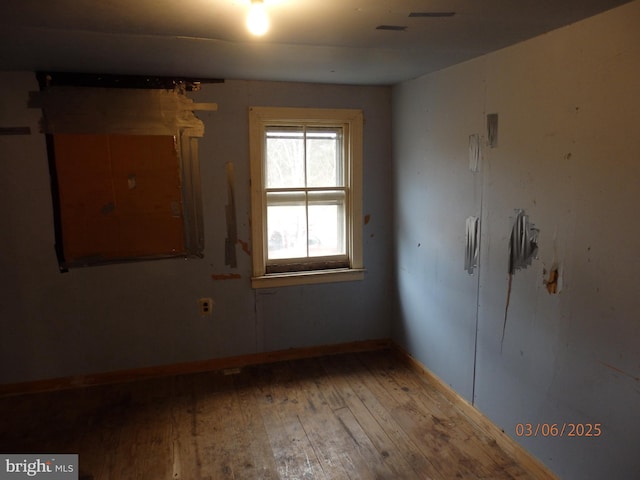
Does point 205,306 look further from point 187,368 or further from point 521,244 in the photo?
point 521,244

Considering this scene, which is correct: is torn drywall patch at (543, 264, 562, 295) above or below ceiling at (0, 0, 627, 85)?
below

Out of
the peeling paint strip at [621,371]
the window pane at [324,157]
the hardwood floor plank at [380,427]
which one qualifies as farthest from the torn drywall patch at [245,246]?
the peeling paint strip at [621,371]

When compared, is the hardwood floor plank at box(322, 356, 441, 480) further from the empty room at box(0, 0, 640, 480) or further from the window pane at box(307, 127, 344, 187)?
the window pane at box(307, 127, 344, 187)

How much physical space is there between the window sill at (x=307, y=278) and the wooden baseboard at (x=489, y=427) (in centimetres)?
82

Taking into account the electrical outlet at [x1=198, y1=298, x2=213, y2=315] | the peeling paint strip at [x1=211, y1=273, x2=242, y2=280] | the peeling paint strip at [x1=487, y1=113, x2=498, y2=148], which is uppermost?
the peeling paint strip at [x1=487, y1=113, x2=498, y2=148]

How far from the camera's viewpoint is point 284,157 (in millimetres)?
3477

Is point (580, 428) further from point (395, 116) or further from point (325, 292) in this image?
point (395, 116)

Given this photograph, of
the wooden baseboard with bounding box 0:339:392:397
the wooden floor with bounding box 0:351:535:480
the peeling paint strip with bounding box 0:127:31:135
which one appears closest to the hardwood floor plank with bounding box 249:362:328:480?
the wooden floor with bounding box 0:351:535:480

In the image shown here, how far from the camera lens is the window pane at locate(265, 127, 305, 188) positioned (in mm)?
3447

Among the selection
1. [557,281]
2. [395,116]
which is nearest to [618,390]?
[557,281]

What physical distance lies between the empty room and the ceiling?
0.02m

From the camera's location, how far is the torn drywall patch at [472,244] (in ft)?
8.70

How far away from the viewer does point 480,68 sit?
2.53m

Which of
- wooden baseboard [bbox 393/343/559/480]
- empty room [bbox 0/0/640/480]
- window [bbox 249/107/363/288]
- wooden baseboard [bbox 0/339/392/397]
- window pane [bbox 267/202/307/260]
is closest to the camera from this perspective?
empty room [bbox 0/0/640/480]
